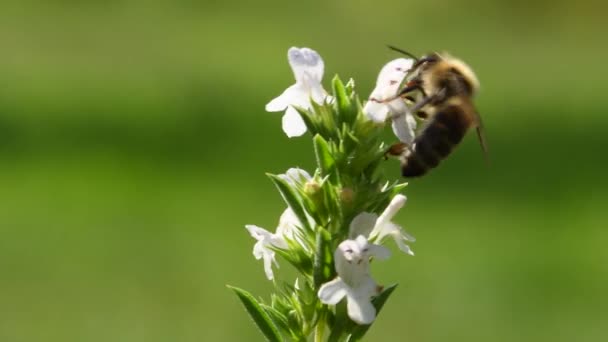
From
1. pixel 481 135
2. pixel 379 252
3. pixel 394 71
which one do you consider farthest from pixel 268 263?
pixel 481 135

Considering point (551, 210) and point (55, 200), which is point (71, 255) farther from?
point (551, 210)

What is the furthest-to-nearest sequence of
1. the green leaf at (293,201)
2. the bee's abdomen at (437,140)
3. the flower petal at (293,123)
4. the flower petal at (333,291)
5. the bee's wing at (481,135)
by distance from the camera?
1. the bee's wing at (481,135)
2. the bee's abdomen at (437,140)
3. the flower petal at (293,123)
4. the green leaf at (293,201)
5. the flower petal at (333,291)

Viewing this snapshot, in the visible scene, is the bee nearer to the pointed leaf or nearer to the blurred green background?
the pointed leaf

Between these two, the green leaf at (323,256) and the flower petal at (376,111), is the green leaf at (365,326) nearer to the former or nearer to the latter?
the green leaf at (323,256)

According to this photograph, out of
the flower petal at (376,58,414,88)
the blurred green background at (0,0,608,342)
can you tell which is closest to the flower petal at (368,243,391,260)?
the flower petal at (376,58,414,88)

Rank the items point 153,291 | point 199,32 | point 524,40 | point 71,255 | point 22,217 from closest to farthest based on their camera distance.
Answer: point 153,291, point 71,255, point 22,217, point 199,32, point 524,40

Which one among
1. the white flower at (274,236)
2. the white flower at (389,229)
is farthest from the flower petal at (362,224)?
the white flower at (274,236)

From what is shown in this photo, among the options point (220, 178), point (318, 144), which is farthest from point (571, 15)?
point (318, 144)
